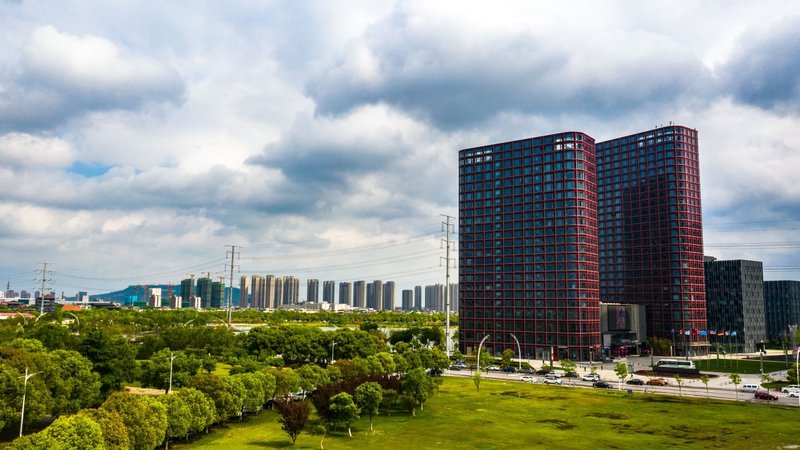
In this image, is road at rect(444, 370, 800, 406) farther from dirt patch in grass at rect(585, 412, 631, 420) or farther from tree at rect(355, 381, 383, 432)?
tree at rect(355, 381, 383, 432)

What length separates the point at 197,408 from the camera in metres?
73.8

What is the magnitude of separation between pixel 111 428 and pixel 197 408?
1633 cm

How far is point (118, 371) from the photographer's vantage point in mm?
93875

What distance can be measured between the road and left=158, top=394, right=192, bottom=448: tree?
89190 mm

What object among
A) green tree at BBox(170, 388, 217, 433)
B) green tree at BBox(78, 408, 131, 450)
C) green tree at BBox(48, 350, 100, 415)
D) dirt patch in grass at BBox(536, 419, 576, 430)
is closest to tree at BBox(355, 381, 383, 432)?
green tree at BBox(170, 388, 217, 433)

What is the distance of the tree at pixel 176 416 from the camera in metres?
69.6

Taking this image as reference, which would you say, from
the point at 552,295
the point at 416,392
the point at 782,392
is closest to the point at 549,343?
the point at 552,295

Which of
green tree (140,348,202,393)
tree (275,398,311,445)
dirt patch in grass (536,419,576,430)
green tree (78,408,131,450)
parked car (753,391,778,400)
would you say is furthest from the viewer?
parked car (753,391,778,400)

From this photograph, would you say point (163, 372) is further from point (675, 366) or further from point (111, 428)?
point (675, 366)

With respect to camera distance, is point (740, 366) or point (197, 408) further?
point (740, 366)

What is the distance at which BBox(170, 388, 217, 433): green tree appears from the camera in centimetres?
7306

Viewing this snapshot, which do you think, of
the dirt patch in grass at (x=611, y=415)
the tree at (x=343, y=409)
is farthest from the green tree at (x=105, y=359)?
the dirt patch in grass at (x=611, y=415)

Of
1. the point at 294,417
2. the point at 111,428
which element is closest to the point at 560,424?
the point at 294,417

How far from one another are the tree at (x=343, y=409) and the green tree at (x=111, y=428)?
28.2 meters
